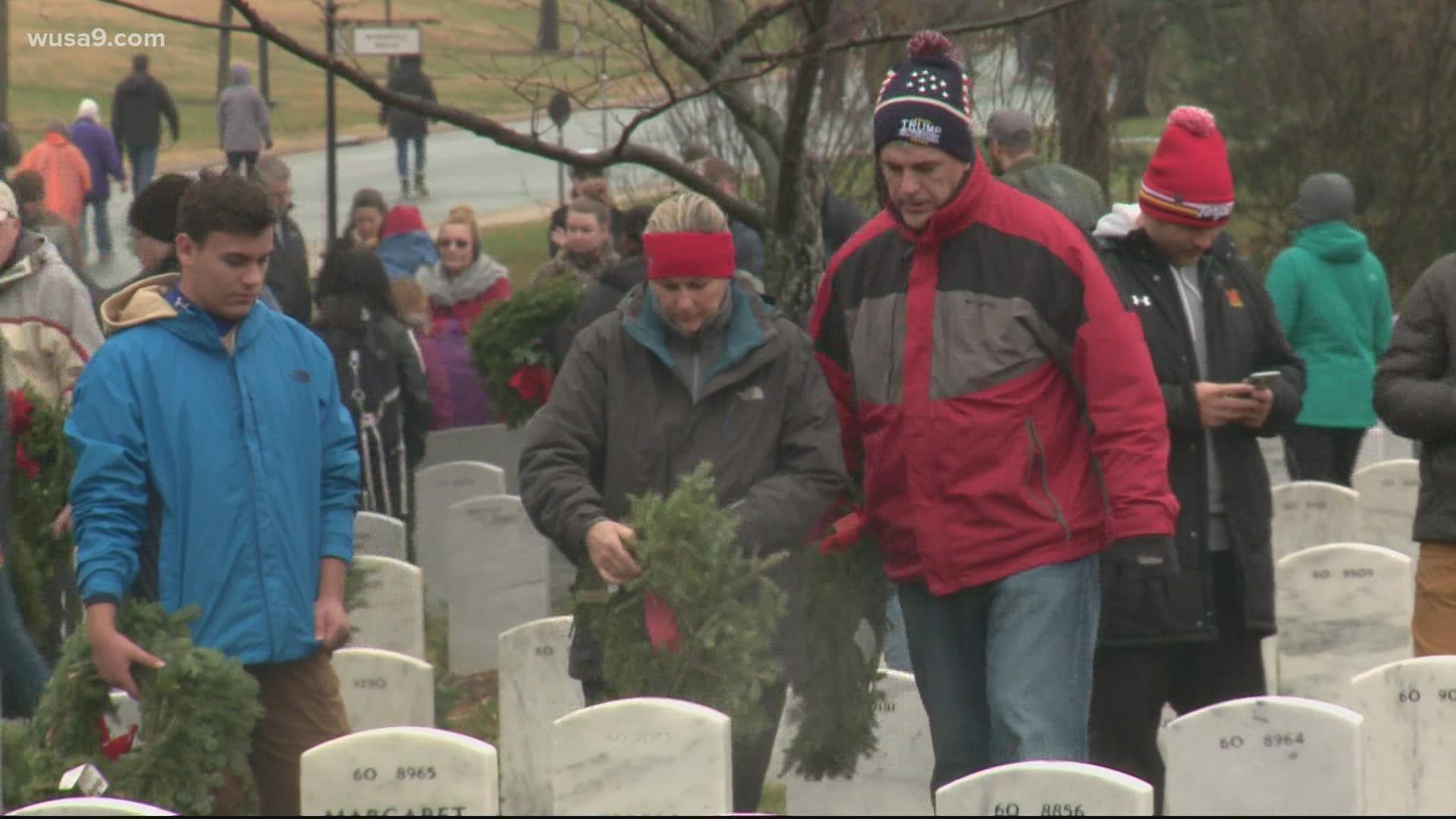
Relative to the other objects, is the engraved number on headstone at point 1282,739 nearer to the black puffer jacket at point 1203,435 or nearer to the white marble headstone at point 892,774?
the black puffer jacket at point 1203,435

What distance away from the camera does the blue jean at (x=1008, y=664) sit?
519 cm

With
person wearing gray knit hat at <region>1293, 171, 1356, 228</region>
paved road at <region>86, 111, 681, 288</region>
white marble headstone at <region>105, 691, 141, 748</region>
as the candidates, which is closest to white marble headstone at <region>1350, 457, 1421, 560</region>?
person wearing gray knit hat at <region>1293, 171, 1356, 228</region>

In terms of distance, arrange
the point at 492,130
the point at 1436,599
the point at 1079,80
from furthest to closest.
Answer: the point at 1079,80, the point at 492,130, the point at 1436,599

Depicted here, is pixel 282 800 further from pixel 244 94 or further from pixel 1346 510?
pixel 244 94

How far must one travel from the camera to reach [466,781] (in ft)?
15.6

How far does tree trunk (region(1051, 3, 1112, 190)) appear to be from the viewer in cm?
1340

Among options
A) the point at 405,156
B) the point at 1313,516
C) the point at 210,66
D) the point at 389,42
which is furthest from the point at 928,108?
the point at 210,66

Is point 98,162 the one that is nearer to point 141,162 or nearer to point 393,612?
point 141,162

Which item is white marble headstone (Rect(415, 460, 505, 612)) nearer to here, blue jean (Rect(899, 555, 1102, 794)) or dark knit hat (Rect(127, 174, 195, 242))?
dark knit hat (Rect(127, 174, 195, 242))

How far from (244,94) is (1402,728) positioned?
16719mm

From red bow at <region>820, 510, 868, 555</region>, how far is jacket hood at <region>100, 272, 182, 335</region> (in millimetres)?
1642

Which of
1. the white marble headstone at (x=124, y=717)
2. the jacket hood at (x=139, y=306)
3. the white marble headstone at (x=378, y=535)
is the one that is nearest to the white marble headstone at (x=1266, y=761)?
the white marble headstone at (x=124, y=717)

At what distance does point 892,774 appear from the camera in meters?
6.48

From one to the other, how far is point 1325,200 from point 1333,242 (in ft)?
0.73
